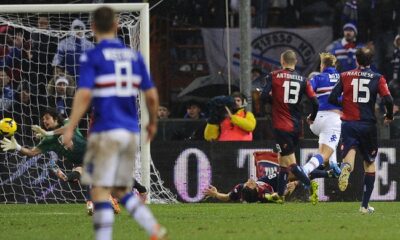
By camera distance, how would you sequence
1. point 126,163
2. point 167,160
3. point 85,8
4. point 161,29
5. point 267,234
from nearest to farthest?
point 126,163 → point 267,234 → point 85,8 → point 167,160 → point 161,29

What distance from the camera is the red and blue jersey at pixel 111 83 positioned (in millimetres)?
9891

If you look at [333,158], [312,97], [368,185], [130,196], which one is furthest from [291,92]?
[130,196]

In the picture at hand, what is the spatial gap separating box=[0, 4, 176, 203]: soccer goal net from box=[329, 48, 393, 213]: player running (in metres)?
3.85

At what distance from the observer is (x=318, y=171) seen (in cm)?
1816

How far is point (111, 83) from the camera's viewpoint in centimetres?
995

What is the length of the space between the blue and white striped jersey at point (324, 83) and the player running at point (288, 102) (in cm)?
128

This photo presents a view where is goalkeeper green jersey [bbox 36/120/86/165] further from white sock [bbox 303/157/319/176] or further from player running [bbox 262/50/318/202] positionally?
white sock [bbox 303/157/319/176]

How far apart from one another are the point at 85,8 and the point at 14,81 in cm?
224

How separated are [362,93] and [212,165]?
4335 millimetres

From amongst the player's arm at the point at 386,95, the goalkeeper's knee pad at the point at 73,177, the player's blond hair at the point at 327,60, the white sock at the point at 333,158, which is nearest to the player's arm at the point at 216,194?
the white sock at the point at 333,158

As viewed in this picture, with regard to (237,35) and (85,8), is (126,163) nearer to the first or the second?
(85,8)

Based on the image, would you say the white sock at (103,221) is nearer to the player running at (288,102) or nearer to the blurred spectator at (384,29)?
the player running at (288,102)

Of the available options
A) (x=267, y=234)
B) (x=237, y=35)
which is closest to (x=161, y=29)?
(x=237, y=35)

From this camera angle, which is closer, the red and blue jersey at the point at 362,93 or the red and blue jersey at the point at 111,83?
the red and blue jersey at the point at 111,83
